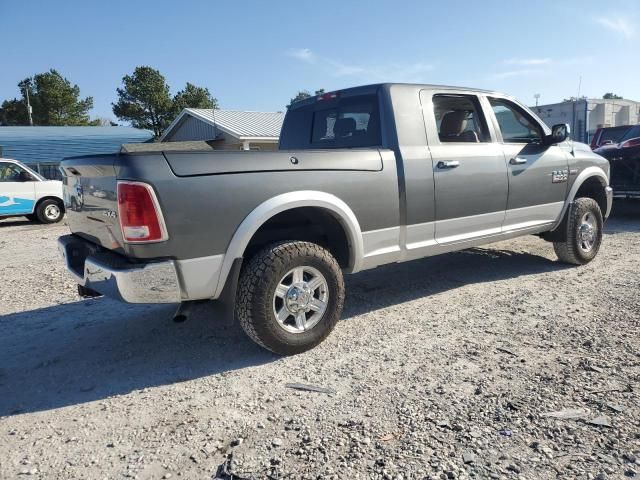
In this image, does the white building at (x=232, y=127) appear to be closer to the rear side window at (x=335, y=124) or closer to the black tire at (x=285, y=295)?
the rear side window at (x=335, y=124)

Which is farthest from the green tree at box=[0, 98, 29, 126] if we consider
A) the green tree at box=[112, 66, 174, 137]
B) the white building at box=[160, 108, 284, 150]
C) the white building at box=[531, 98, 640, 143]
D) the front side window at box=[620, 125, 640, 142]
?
the front side window at box=[620, 125, 640, 142]

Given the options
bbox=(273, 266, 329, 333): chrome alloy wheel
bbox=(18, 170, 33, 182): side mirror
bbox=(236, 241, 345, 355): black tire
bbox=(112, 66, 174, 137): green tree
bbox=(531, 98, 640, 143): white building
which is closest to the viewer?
bbox=(236, 241, 345, 355): black tire

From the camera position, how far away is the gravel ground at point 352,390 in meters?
2.35

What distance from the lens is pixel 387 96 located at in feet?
13.6

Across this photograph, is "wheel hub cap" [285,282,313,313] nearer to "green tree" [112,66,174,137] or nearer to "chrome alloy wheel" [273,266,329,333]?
"chrome alloy wheel" [273,266,329,333]

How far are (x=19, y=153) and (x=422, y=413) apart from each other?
2779 cm

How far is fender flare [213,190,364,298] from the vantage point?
3.21 m

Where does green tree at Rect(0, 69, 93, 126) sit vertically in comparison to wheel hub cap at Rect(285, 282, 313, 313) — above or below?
above

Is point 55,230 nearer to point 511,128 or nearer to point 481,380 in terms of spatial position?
point 511,128

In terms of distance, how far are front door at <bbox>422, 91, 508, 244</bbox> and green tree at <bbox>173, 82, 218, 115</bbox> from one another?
43.1 metres

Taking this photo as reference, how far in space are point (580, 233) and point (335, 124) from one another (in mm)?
3201

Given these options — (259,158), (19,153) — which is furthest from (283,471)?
(19,153)

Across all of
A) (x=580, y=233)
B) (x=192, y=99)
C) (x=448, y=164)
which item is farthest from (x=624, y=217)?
(x=192, y=99)

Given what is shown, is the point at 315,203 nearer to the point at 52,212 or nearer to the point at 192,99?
the point at 52,212
